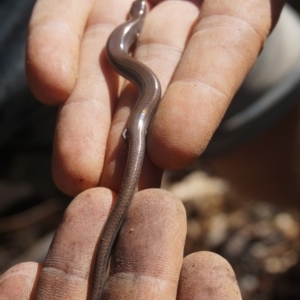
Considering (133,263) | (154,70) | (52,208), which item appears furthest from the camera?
(52,208)

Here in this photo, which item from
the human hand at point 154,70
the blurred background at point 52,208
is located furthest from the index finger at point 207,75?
the blurred background at point 52,208

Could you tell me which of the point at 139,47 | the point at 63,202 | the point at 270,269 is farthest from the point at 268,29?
the point at 63,202

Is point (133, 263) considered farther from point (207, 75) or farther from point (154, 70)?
point (154, 70)

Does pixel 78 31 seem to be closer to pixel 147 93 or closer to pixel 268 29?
pixel 147 93

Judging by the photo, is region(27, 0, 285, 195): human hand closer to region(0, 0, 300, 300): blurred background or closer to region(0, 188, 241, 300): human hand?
region(0, 188, 241, 300): human hand

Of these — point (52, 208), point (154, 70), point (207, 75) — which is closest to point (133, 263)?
point (207, 75)

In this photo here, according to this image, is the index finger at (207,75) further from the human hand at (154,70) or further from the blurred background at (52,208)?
the blurred background at (52,208)

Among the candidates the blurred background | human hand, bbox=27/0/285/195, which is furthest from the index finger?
the blurred background

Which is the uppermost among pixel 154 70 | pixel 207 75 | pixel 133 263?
pixel 207 75
